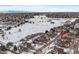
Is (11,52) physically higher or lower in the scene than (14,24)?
lower

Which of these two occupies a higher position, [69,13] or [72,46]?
[69,13]

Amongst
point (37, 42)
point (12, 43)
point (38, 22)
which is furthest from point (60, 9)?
point (12, 43)

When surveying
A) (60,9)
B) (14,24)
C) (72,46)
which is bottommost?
(72,46)

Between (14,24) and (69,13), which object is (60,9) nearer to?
(69,13)

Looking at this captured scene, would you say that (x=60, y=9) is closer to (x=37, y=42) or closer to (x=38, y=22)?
(x=38, y=22)
